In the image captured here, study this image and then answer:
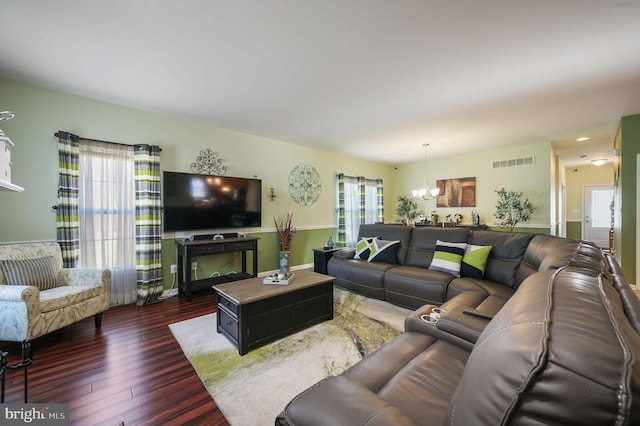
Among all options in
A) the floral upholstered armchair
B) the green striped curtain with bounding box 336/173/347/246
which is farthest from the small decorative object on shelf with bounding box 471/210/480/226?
the floral upholstered armchair

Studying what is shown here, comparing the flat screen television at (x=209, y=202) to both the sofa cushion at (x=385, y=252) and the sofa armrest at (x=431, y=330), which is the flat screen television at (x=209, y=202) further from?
the sofa armrest at (x=431, y=330)

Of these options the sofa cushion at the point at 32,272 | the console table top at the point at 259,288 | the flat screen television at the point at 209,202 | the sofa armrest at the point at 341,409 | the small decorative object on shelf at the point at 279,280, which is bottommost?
the console table top at the point at 259,288

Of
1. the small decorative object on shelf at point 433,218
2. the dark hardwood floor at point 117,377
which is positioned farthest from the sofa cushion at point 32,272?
the small decorative object on shelf at point 433,218

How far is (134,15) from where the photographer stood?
73.2 inches

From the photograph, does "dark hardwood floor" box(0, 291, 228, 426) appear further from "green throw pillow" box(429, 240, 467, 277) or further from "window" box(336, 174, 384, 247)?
"window" box(336, 174, 384, 247)

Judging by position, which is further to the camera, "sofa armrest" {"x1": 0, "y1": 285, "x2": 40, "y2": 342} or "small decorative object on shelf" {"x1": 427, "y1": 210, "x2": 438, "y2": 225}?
"small decorative object on shelf" {"x1": 427, "y1": 210, "x2": 438, "y2": 225}

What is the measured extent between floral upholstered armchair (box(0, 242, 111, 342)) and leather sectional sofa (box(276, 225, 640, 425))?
8.11 ft

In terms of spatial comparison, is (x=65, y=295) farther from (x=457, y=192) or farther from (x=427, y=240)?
(x=457, y=192)

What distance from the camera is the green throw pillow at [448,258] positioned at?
3077mm

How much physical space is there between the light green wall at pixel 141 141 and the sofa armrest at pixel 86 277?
64cm

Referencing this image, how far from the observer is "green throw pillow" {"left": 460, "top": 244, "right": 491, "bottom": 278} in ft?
9.66

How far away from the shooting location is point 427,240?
3625 millimetres

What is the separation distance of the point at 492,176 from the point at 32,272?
7.68 m

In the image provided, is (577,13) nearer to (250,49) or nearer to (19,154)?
(250,49)
